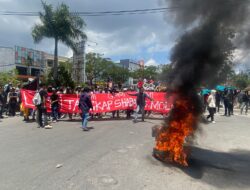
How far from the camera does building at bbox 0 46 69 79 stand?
51.9 meters

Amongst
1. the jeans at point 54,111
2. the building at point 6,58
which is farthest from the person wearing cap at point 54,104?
the building at point 6,58

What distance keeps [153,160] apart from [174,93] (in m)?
1.68

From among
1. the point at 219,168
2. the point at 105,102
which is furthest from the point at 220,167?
the point at 105,102

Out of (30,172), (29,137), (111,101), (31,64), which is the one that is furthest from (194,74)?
(31,64)

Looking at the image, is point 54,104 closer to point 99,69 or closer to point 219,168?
point 219,168

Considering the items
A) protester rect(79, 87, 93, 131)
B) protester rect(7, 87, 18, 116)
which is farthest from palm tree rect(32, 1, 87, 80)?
protester rect(79, 87, 93, 131)

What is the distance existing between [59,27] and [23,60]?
3295cm

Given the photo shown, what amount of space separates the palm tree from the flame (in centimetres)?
1975

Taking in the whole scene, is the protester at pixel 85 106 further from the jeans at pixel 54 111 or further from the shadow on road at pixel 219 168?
the shadow on road at pixel 219 168

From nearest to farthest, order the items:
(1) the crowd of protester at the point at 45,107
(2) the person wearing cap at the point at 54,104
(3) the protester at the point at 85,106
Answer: (3) the protester at the point at 85,106 → (1) the crowd of protester at the point at 45,107 → (2) the person wearing cap at the point at 54,104

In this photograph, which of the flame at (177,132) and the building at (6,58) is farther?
the building at (6,58)

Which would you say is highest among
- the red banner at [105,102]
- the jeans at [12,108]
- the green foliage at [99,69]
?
the green foliage at [99,69]

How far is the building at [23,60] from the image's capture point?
170 feet

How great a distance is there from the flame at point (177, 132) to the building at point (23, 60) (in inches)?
1748
